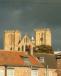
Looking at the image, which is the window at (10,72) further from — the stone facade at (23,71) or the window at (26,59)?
the window at (26,59)

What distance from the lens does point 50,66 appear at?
88.6 metres

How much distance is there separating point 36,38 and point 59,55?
10446 centimetres

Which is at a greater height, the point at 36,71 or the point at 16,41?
the point at 16,41

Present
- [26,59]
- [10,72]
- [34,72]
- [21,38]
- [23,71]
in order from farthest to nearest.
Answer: [21,38]
[26,59]
[34,72]
[23,71]
[10,72]

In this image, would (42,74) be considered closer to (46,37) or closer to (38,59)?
(38,59)

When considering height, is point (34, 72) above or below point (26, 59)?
below

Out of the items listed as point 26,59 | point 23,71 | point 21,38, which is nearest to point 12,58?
point 23,71

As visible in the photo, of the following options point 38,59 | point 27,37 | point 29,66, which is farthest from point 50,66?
point 27,37

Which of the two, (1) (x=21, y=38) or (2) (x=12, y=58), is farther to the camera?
(1) (x=21, y=38)

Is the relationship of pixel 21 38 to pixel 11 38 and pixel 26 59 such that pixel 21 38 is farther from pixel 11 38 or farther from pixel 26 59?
pixel 26 59

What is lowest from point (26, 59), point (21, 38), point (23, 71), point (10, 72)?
point (10, 72)

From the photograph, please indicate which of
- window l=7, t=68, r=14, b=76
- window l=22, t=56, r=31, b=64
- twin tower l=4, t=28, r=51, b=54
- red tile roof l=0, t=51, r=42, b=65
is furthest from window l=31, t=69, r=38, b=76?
twin tower l=4, t=28, r=51, b=54

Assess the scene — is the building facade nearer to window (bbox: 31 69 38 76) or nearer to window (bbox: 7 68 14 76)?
window (bbox: 31 69 38 76)

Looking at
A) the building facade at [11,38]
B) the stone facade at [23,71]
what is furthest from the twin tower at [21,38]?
the stone facade at [23,71]
